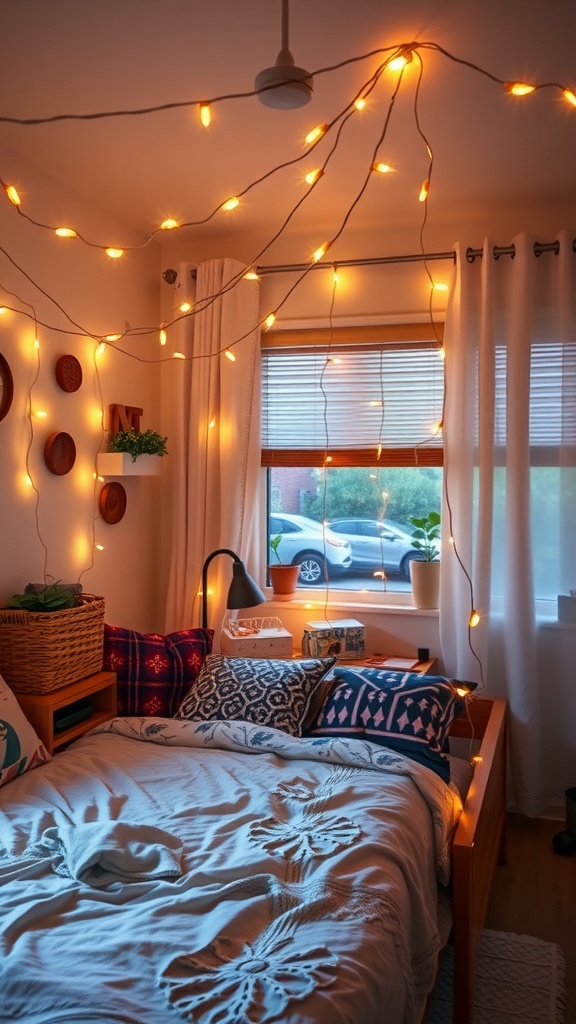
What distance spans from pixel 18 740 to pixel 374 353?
88.0 inches

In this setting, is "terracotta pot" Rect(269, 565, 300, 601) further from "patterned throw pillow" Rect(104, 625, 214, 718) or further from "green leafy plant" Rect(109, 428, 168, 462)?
"green leafy plant" Rect(109, 428, 168, 462)

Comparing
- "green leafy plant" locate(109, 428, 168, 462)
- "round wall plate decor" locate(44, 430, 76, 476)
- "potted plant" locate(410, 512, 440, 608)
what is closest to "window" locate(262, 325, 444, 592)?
"potted plant" locate(410, 512, 440, 608)

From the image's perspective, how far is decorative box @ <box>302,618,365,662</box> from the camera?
3225 millimetres

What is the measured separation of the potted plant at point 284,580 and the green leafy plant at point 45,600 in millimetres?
1166

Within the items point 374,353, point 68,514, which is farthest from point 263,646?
point 374,353

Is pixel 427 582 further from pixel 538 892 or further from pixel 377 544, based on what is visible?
pixel 538 892

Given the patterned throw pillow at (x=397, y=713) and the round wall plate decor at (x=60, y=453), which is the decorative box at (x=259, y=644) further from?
the round wall plate decor at (x=60, y=453)

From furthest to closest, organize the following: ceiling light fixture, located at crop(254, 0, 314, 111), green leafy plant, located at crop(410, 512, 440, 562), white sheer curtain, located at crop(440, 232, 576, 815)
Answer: green leafy plant, located at crop(410, 512, 440, 562) → white sheer curtain, located at crop(440, 232, 576, 815) → ceiling light fixture, located at crop(254, 0, 314, 111)

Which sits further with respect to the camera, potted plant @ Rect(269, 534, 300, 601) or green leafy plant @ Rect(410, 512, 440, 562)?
potted plant @ Rect(269, 534, 300, 601)

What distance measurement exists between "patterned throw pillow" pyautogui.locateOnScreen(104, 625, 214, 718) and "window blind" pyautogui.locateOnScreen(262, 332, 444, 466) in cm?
112

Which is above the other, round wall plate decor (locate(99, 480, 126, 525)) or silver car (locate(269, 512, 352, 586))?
round wall plate decor (locate(99, 480, 126, 525))

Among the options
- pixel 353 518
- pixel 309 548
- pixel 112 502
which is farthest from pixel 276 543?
pixel 112 502

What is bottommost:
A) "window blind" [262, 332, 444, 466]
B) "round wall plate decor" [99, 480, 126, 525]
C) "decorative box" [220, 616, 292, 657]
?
"decorative box" [220, 616, 292, 657]

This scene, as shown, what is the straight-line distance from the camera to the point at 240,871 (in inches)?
66.4
